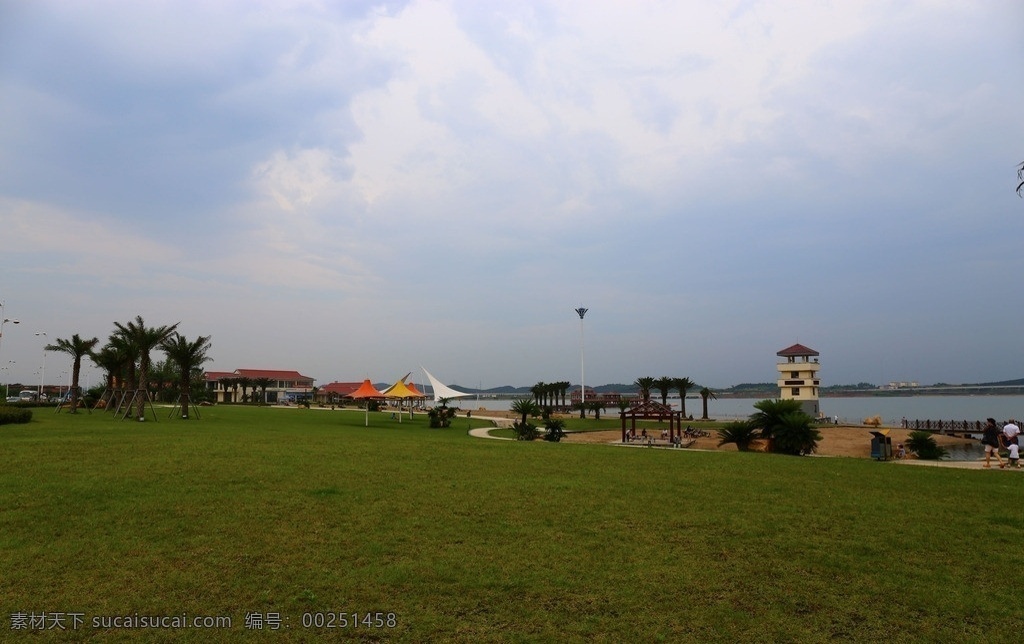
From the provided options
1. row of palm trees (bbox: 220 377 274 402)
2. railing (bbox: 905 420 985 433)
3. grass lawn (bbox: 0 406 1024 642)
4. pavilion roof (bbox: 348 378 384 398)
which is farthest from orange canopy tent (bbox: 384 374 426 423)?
row of palm trees (bbox: 220 377 274 402)

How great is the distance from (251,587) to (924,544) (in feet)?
29.0

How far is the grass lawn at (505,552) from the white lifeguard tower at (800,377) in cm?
5043

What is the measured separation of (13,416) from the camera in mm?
24094

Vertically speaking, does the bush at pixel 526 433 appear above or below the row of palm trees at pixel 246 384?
below

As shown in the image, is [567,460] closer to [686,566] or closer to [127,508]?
[686,566]

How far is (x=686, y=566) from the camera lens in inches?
300

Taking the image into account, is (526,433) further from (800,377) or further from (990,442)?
(800,377)

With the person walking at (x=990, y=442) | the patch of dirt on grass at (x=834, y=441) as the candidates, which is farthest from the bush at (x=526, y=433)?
the person walking at (x=990, y=442)

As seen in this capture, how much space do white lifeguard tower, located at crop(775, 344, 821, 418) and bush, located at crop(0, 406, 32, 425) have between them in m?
58.8

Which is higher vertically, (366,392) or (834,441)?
(366,392)

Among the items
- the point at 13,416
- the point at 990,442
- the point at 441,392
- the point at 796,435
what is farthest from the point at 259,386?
the point at 990,442

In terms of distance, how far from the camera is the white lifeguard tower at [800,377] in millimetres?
60281

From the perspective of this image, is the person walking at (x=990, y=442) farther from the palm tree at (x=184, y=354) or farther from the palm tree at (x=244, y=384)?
the palm tree at (x=244, y=384)

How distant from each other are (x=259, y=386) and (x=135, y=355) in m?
58.5
